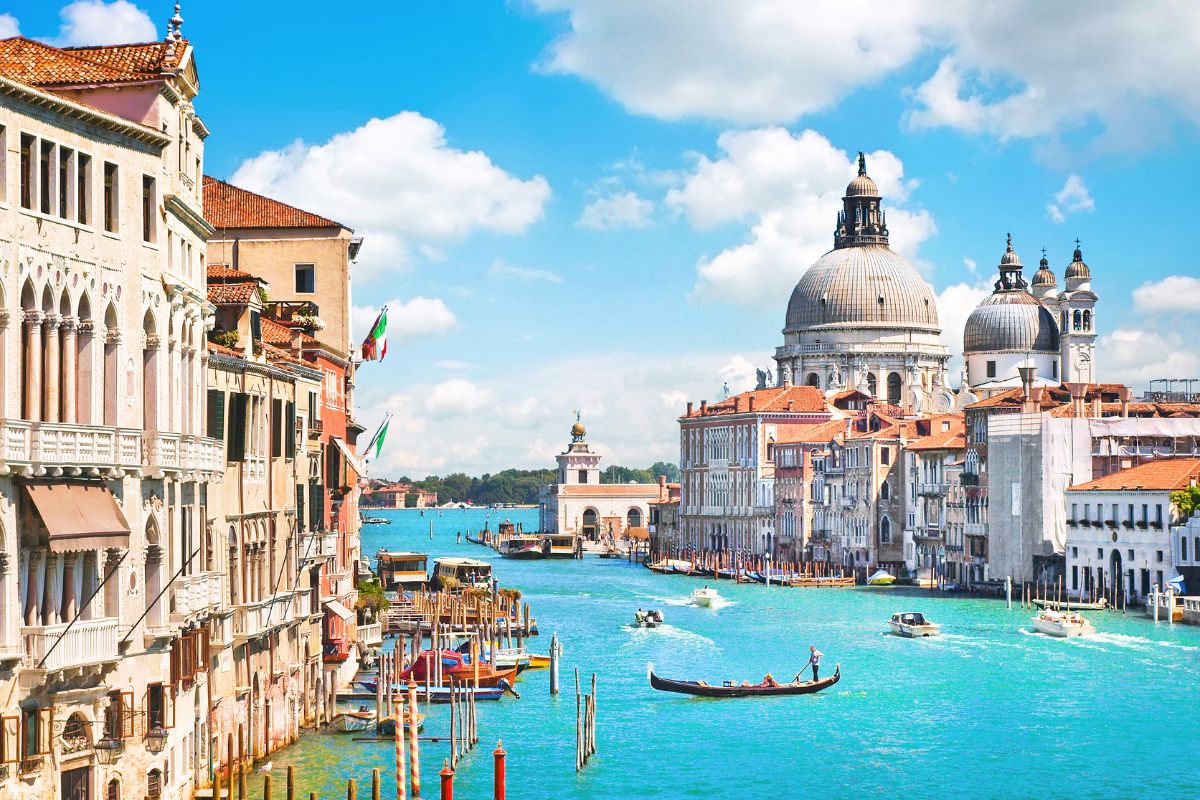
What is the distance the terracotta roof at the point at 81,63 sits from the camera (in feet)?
51.4

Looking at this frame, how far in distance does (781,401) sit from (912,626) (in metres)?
43.7

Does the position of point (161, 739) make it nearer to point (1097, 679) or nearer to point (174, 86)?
point (174, 86)

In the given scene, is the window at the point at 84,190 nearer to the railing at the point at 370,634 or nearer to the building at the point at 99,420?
the building at the point at 99,420

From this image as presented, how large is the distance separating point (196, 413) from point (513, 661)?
19619 mm

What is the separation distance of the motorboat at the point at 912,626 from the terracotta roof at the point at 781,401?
137 feet

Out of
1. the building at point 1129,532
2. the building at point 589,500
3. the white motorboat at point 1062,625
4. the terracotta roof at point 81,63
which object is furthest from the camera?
the building at point 589,500

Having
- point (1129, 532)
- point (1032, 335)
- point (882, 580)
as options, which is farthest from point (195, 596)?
point (1032, 335)

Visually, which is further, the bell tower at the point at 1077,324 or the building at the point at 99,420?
the bell tower at the point at 1077,324

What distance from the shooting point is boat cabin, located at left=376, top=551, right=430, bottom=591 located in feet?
189

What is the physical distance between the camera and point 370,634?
33.8 metres

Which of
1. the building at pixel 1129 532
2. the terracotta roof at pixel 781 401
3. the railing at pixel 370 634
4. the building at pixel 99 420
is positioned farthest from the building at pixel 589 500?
the building at pixel 99 420

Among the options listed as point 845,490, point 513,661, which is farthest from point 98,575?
point 845,490

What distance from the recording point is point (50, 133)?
46.4 ft

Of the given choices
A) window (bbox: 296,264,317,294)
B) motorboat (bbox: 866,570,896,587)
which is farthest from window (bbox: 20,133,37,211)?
motorboat (bbox: 866,570,896,587)
